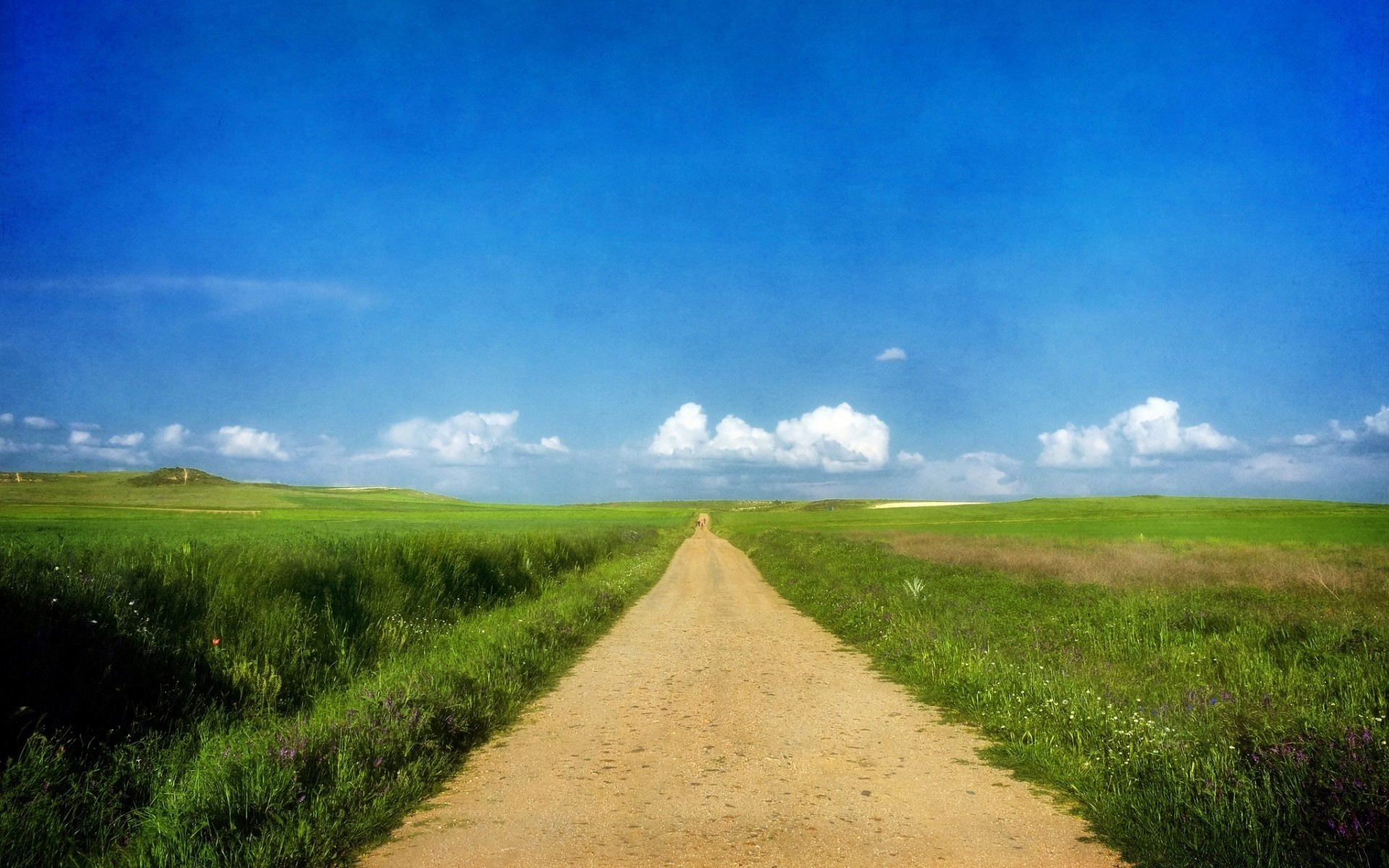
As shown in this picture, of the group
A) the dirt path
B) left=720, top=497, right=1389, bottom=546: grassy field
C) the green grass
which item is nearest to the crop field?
the dirt path

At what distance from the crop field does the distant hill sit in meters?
70.9

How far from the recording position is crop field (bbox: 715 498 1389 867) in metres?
4.57

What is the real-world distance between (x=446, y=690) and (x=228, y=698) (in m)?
2.19

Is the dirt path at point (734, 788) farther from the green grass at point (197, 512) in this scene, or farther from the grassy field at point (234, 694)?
the green grass at point (197, 512)

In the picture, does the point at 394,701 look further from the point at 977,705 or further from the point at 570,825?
the point at 977,705

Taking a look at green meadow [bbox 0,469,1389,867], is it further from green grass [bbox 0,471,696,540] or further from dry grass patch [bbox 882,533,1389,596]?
green grass [bbox 0,471,696,540]

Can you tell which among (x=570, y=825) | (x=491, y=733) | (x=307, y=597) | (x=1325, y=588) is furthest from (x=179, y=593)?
(x=1325, y=588)

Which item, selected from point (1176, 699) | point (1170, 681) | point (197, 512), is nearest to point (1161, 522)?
point (1170, 681)

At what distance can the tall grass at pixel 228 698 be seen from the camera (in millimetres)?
4660

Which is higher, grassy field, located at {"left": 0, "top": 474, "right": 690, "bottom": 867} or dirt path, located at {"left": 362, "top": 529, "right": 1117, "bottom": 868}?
grassy field, located at {"left": 0, "top": 474, "right": 690, "bottom": 867}

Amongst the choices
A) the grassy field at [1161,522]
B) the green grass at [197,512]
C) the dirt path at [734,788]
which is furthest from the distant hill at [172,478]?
the dirt path at [734,788]

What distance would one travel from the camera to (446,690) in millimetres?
7715

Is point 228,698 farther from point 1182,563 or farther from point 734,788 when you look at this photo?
point 1182,563

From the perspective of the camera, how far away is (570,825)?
494 centimetres
